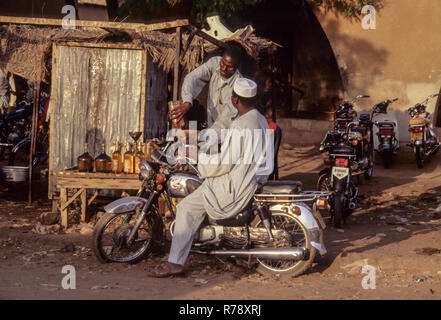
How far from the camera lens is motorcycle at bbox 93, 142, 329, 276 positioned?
5805mm

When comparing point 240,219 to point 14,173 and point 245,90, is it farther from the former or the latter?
point 14,173

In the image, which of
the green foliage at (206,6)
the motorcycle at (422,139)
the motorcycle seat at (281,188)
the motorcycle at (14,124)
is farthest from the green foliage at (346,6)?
the motorcycle seat at (281,188)

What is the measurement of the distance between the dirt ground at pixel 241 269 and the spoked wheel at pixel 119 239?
106mm

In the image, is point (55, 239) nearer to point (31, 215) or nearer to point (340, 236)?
point (31, 215)

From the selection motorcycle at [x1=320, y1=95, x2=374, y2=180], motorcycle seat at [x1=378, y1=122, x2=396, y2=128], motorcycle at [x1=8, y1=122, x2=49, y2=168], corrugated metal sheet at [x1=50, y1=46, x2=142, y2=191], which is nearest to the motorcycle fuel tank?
corrugated metal sheet at [x1=50, y1=46, x2=142, y2=191]

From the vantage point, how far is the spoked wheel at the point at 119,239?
611cm

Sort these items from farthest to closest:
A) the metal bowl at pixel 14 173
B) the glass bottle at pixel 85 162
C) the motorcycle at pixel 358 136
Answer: the motorcycle at pixel 358 136
the metal bowl at pixel 14 173
the glass bottle at pixel 85 162

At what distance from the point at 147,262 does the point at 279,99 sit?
973 centimetres

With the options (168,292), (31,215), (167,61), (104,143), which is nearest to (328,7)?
(167,61)

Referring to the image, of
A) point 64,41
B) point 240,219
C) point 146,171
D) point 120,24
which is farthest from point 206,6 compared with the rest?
point 240,219

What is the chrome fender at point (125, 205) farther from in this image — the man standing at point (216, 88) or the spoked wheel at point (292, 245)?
the man standing at point (216, 88)

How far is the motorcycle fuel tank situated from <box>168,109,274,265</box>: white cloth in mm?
248

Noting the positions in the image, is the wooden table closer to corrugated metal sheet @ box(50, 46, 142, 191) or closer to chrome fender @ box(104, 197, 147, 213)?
corrugated metal sheet @ box(50, 46, 142, 191)

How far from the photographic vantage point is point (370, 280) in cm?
584
